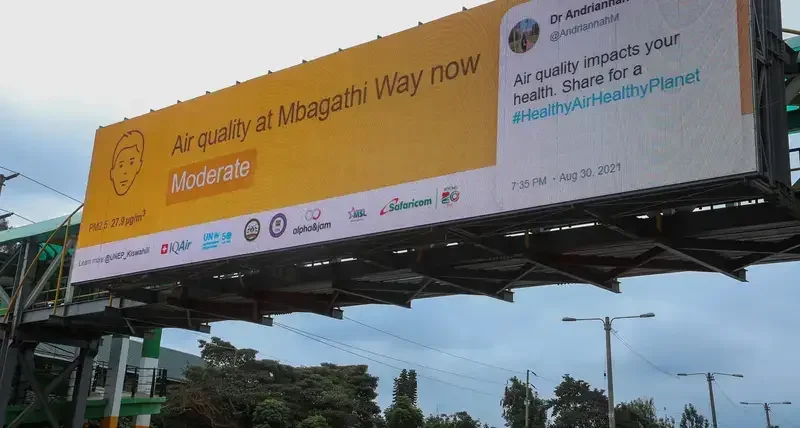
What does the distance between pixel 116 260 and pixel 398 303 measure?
6458 millimetres

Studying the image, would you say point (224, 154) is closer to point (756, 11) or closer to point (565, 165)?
point (565, 165)

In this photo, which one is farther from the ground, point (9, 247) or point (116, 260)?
point (9, 247)

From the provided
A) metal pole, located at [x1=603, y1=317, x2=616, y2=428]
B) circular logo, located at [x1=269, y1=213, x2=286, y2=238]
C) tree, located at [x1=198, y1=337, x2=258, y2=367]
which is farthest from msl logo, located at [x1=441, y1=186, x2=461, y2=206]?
tree, located at [x1=198, y1=337, x2=258, y2=367]

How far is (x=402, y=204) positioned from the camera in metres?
13.7

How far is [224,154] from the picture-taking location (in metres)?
17.2

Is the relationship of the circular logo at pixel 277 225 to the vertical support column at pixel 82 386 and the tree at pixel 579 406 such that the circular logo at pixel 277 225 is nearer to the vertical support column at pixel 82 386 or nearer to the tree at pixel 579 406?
the vertical support column at pixel 82 386

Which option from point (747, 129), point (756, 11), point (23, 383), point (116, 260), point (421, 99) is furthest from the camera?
point (23, 383)

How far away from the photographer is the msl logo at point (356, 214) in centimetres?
1413

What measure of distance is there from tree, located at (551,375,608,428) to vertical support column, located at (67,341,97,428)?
3330cm

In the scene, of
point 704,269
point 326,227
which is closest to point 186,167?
point 326,227

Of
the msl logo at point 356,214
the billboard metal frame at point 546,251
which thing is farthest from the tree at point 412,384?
the msl logo at point 356,214

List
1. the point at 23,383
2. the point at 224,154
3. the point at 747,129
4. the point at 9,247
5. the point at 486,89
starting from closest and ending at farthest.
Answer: the point at 747,129 < the point at 486,89 < the point at 224,154 < the point at 23,383 < the point at 9,247

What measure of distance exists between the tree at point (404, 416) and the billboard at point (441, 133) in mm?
23339

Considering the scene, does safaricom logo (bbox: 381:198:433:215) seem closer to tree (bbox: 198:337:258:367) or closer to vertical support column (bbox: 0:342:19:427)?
vertical support column (bbox: 0:342:19:427)
